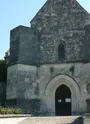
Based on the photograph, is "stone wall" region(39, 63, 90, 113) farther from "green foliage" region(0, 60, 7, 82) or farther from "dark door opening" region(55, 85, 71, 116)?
"green foliage" region(0, 60, 7, 82)

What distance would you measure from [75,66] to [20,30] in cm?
477

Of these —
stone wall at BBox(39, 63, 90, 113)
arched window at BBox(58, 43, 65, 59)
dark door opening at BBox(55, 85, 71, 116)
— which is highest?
arched window at BBox(58, 43, 65, 59)

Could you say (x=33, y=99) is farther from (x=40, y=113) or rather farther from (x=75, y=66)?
(x=75, y=66)

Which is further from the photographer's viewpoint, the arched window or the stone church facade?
the arched window

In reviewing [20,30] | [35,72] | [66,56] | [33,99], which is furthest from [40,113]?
[20,30]

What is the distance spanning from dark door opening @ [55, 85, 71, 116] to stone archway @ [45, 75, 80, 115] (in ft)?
1.86

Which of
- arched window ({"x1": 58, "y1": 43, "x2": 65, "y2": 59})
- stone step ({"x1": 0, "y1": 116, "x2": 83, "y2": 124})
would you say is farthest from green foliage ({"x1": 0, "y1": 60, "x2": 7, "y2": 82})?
stone step ({"x1": 0, "y1": 116, "x2": 83, "y2": 124})

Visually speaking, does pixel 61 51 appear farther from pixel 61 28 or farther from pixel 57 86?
pixel 57 86

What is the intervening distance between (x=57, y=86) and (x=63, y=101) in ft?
4.30

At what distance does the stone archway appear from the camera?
73.9 ft

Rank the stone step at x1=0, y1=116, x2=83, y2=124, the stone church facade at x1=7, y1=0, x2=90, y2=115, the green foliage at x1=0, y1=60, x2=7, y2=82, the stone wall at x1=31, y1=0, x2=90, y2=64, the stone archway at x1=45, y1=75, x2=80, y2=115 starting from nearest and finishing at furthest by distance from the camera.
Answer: the stone step at x1=0, y1=116, x2=83, y2=124 < the stone church facade at x1=7, y1=0, x2=90, y2=115 < the stone archway at x1=45, y1=75, x2=80, y2=115 < the stone wall at x1=31, y1=0, x2=90, y2=64 < the green foliage at x1=0, y1=60, x2=7, y2=82

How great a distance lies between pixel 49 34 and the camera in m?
24.0

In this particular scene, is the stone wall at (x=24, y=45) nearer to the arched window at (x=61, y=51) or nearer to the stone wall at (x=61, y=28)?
the stone wall at (x=61, y=28)

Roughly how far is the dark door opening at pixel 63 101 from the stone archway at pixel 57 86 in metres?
0.57
